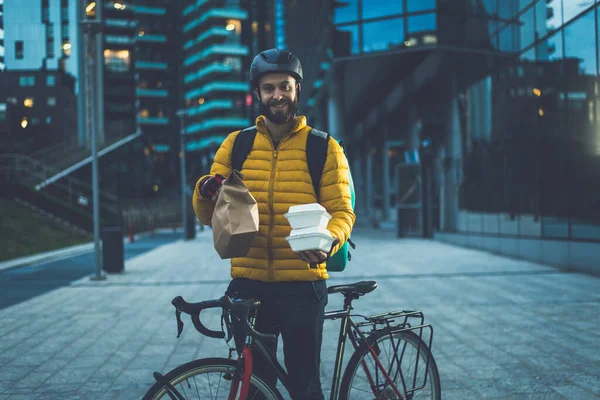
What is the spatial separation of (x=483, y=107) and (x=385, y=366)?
15.6 meters

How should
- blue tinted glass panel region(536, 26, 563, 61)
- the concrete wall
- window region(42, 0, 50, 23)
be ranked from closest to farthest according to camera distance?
the concrete wall
window region(42, 0, 50, 23)
blue tinted glass panel region(536, 26, 563, 61)

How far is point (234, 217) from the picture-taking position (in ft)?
8.58

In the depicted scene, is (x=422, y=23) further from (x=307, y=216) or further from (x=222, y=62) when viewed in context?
(x=222, y=62)

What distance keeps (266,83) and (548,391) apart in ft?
11.2

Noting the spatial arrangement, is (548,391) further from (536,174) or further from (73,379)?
(536,174)

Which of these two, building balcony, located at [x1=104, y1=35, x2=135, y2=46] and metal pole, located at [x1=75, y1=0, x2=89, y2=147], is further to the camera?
building balcony, located at [x1=104, y1=35, x2=135, y2=46]

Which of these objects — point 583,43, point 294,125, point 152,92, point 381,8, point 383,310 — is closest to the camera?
point 294,125

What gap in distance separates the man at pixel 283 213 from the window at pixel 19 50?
34.8 feet

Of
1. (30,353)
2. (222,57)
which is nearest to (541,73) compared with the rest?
(30,353)

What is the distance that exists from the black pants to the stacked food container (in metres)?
0.58

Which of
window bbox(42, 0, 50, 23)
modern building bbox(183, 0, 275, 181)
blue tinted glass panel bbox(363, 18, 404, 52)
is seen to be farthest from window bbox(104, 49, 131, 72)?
window bbox(42, 0, 50, 23)

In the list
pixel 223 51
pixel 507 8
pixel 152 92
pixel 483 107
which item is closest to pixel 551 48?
pixel 507 8

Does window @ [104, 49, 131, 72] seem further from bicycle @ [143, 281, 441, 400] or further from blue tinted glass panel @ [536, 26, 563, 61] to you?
bicycle @ [143, 281, 441, 400]

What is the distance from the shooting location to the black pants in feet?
9.82
